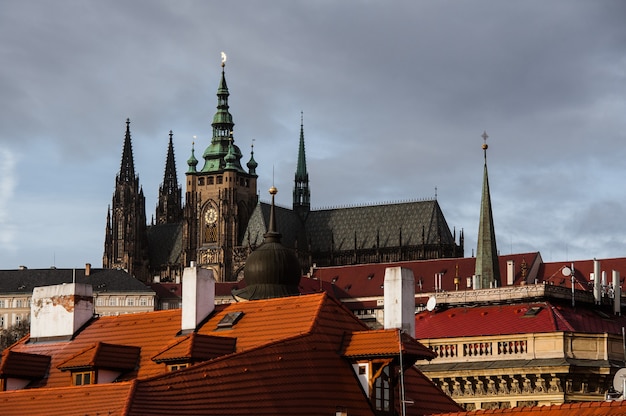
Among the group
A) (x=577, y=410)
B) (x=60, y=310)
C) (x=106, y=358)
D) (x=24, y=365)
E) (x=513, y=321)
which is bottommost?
(x=577, y=410)

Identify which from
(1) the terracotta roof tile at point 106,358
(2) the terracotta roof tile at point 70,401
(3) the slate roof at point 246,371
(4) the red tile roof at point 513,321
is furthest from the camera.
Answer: (4) the red tile roof at point 513,321

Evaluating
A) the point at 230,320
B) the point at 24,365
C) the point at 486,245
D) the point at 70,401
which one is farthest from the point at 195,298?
the point at 486,245

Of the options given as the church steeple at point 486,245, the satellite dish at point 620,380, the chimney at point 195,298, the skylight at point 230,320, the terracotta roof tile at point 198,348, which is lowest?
the satellite dish at point 620,380

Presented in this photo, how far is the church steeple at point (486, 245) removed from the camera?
12962 cm

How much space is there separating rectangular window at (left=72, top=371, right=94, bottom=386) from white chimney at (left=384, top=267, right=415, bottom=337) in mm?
8878

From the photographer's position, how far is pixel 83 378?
2066 inches

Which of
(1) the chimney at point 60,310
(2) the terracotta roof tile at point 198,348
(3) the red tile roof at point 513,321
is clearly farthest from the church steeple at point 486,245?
(2) the terracotta roof tile at point 198,348

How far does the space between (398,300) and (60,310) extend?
519 inches

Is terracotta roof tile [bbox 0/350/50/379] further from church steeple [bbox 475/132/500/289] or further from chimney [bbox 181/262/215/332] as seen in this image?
church steeple [bbox 475/132/500/289]

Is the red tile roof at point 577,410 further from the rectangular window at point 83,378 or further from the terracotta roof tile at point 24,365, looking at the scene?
the terracotta roof tile at point 24,365

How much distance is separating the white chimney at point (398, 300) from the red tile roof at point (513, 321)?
123 feet

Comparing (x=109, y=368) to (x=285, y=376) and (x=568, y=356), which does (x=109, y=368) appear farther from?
(x=568, y=356)

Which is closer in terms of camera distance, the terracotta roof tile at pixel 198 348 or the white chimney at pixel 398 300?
the terracotta roof tile at pixel 198 348

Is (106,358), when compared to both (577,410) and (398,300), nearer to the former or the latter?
(398,300)
